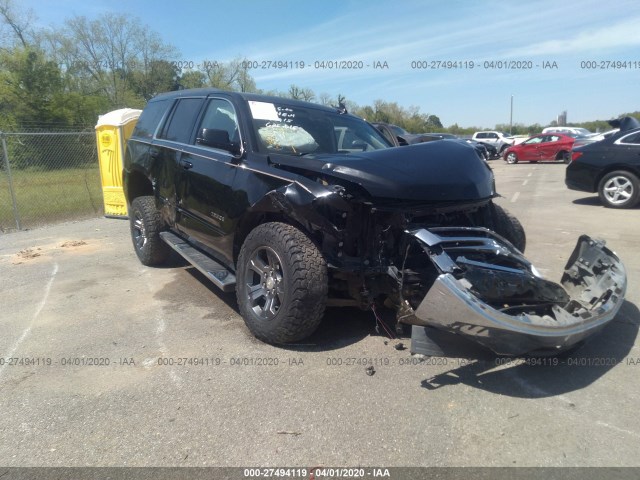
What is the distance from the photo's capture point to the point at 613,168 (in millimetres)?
10125

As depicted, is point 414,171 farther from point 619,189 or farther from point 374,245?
point 619,189

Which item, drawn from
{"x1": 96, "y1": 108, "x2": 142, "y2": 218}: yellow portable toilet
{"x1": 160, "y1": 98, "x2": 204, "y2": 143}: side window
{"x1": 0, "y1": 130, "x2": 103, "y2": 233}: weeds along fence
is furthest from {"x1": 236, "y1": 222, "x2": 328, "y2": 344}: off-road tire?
{"x1": 0, "y1": 130, "x2": 103, "y2": 233}: weeds along fence

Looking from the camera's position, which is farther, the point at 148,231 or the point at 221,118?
the point at 148,231

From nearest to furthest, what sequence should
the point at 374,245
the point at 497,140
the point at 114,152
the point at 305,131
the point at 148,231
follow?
the point at 374,245 → the point at 305,131 → the point at 148,231 → the point at 114,152 → the point at 497,140

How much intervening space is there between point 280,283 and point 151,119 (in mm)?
3711

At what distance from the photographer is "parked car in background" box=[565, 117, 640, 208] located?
32.4ft

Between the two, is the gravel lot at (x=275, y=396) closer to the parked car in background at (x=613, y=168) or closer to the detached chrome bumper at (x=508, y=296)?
the detached chrome bumper at (x=508, y=296)

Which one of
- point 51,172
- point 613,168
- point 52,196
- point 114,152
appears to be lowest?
point 52,196

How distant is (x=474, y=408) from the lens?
9.89 feet

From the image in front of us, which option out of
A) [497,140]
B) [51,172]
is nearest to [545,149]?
[497,140]

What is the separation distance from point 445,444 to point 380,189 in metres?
1.70

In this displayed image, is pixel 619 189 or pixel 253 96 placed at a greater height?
pixel 253 96

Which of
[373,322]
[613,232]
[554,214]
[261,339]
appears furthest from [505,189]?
[261,339]

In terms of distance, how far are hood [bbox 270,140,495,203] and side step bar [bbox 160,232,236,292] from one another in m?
1.14
